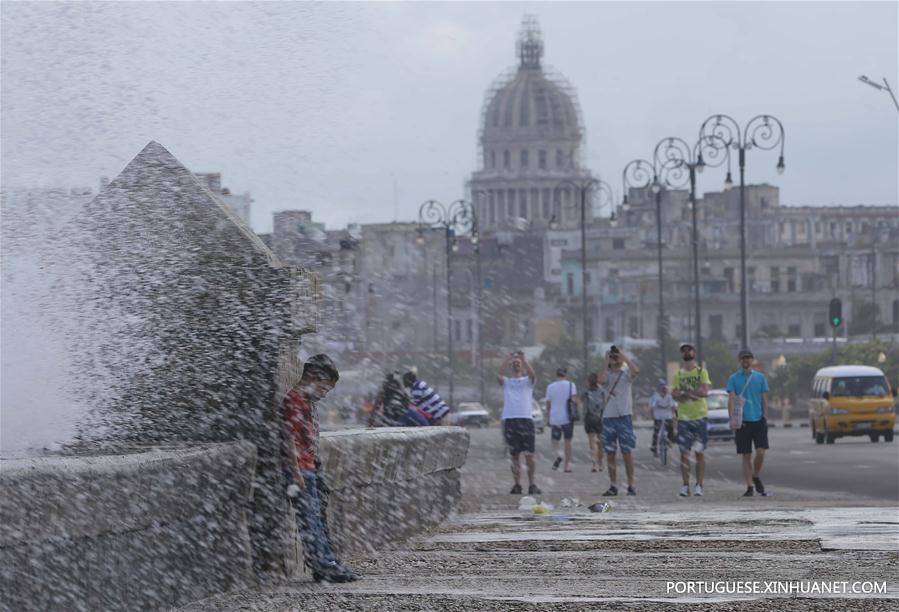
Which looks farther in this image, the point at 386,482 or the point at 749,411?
the point at 749,411

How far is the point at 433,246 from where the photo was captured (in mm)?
174375

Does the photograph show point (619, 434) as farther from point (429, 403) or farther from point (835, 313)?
point (835, 313)

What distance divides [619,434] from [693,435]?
2.60 feet

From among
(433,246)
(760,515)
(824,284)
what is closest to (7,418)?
(760,515)

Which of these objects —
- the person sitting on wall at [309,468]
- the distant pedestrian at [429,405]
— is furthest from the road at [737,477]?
the person sitting on wall at [309,468]

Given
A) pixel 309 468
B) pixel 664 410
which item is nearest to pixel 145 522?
pixel 309 468

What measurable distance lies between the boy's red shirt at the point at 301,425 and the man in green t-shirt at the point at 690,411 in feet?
34.1

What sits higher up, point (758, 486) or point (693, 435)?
point (693, 435)

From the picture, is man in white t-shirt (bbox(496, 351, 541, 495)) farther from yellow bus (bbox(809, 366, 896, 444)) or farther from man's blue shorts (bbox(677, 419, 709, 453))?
yellow bus (bbox(809, 366, 896, 444))

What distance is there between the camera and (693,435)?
19.8m

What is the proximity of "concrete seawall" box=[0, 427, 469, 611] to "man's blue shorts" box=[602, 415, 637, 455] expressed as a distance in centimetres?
850

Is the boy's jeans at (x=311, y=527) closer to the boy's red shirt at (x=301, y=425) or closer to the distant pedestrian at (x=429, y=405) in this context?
the boy's red shirt at (x=301, y=425)

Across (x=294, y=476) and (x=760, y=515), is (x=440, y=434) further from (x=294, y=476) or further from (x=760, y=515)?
(x=294, y=476)

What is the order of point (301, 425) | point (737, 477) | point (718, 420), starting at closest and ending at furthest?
point (301, 425) → point (737, 477) → point (718, 420)
